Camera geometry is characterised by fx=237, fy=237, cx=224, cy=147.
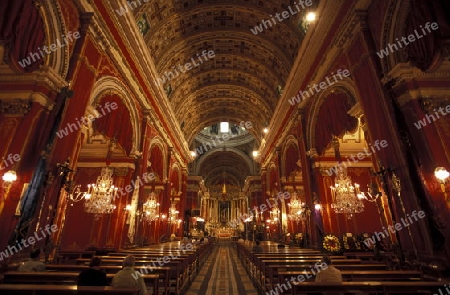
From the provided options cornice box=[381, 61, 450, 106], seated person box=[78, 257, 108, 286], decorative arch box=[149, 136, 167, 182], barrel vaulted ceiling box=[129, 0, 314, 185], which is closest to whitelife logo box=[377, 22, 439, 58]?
cornice box=[381, 61, 450, 106]

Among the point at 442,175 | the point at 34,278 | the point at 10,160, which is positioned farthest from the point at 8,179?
the point at 442,175

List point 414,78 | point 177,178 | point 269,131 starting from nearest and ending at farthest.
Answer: point 414,78 → point 269,131 → point 177,178

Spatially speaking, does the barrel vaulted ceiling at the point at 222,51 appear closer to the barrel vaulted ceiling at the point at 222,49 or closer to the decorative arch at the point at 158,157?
the barrel vaulted ceiling at the point at 222,49

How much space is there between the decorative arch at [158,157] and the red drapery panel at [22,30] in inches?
321

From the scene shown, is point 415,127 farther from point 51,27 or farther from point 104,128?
point 104,128

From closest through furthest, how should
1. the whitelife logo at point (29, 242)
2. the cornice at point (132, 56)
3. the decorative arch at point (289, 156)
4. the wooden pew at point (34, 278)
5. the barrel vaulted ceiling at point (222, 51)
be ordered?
the wooden pew at point (34, 278)
the whitelife logo at point (29, 242)
the cornice at point (132, 56)
the barrel vaulted ceiling at point (222, 51)
the decorative arch at point (289, 156)

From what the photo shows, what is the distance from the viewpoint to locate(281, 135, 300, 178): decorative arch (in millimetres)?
14276

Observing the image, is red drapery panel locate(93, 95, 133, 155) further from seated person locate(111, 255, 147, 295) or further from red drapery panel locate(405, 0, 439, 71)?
red drapery panel locate(405, 0, 439, 71)

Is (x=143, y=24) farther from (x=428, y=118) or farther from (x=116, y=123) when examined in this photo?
(x=428, y=118)

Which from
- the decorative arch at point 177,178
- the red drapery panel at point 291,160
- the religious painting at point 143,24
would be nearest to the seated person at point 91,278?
the religious painting at point 143,24

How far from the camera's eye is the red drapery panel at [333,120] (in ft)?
28.9

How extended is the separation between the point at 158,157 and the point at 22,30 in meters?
10.7

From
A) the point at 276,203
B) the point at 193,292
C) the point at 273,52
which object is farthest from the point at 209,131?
the point at 193,292

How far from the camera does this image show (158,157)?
50.6ft
